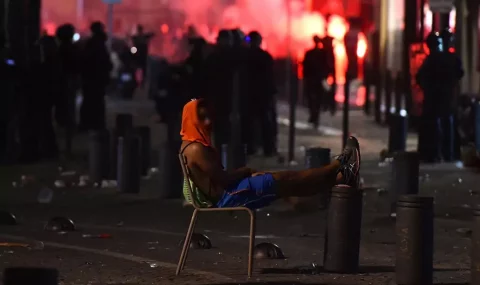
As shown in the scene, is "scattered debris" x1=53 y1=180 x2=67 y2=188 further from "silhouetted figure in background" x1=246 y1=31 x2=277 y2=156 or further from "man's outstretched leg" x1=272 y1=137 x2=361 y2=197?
"man's outstretched leg" x1=272 y1=137 x2=361 y2=197

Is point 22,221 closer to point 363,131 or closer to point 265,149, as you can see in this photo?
point 265,149

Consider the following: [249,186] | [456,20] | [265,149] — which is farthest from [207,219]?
[456,20]

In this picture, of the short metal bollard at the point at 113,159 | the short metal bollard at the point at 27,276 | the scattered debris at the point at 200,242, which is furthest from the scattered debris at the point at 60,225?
the short metal bollard at the point at 27,276

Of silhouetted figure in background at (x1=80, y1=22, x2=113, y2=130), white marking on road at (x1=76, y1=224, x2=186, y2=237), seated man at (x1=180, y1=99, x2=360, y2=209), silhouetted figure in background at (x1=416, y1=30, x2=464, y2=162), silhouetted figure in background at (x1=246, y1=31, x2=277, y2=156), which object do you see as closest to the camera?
seated man at (x1=180, y1=99, x2=360, y2=209)

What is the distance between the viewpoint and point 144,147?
735 inches

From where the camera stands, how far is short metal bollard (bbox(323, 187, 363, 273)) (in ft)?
32.6

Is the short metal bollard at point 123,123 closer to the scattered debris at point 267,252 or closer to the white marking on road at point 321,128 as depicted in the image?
the scattered debris at point 267,252

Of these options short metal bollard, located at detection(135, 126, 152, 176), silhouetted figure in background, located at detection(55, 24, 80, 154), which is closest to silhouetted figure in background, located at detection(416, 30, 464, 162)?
short metal bollard, located at detection(135, 126, 152, 176)

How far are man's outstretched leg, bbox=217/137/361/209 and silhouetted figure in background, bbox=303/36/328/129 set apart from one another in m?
18.5

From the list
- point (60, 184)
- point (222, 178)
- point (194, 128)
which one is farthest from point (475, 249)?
point (60, 184)

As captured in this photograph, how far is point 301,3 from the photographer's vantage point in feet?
182

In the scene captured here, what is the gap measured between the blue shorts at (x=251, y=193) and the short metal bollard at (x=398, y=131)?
401 inches

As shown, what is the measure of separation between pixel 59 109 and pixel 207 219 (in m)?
9.56

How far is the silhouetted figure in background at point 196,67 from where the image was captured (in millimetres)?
22688
